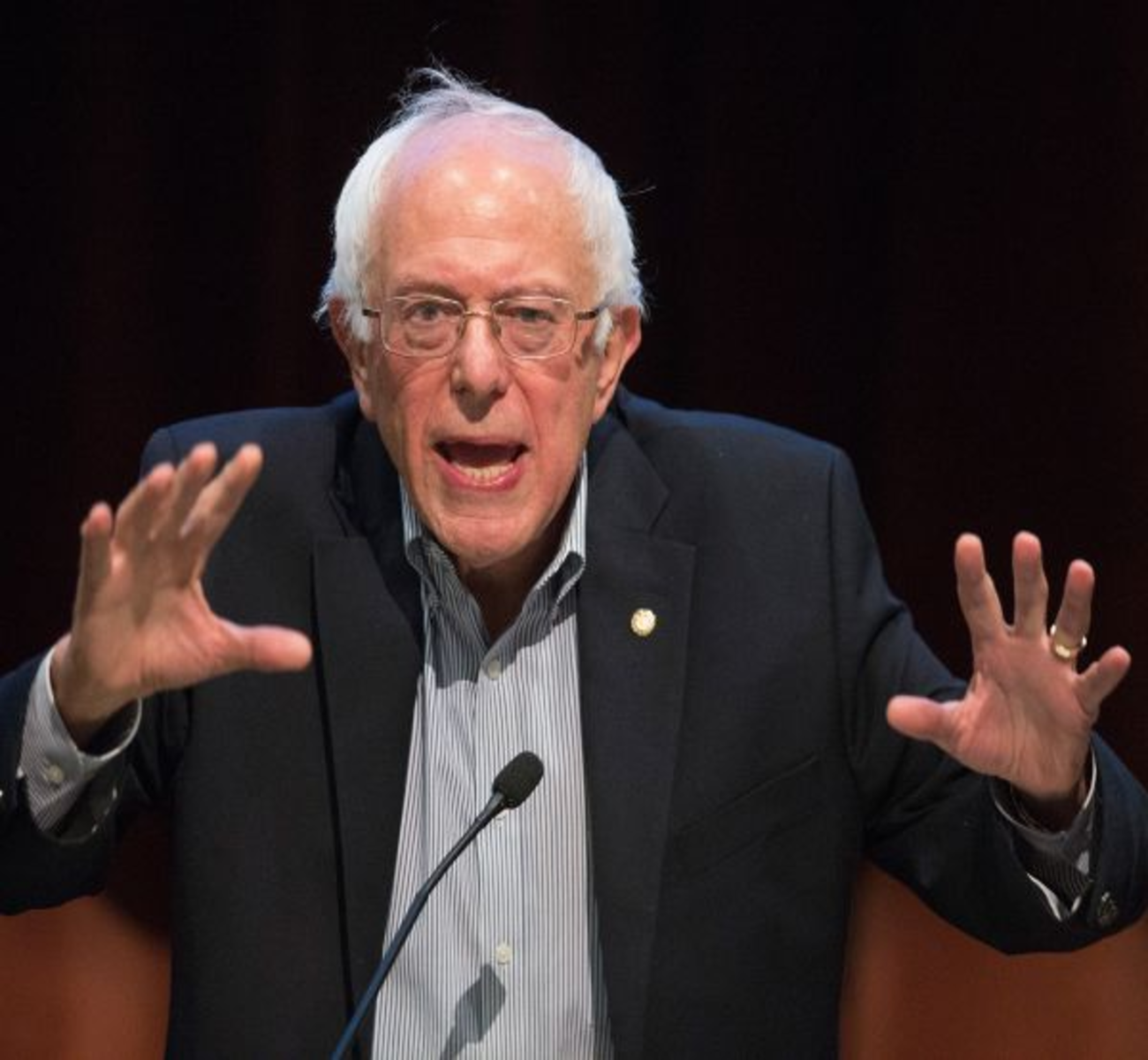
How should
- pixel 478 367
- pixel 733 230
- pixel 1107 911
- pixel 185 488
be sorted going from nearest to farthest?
pixel 185 488
pixel 1107 911
pixel 478 367
pixel 733 230

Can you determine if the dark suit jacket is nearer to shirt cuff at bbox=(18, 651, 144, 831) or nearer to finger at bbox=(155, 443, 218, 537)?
shirt cuff at bbox=(18, 651, 144, 831)

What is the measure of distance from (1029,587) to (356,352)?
2.77ft

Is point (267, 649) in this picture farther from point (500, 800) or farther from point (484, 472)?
point (484, 472)

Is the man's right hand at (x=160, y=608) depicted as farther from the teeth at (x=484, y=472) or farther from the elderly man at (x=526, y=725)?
the teeth at (x=484, y=472)

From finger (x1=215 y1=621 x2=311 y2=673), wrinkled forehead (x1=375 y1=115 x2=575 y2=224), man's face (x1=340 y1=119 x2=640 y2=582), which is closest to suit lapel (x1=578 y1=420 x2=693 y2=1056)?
man's face (x1=340 y1=119 x2=640 y2=582)

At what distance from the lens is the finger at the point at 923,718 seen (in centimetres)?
178

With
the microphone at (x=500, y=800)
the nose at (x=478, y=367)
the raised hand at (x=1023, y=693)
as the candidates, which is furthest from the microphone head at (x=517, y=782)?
the nose at (x=478, y=367)

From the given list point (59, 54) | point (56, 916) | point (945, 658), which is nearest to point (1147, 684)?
point (945, 658)

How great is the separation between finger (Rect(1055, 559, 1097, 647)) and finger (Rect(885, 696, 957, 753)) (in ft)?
0.40

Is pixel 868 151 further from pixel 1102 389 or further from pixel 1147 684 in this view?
pixel 1147 684

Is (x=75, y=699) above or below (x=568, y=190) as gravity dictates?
below

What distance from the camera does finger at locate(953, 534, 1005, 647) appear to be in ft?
5.72

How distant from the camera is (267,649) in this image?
69.4 inches

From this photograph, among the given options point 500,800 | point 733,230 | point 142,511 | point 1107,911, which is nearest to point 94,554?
point 142,511
